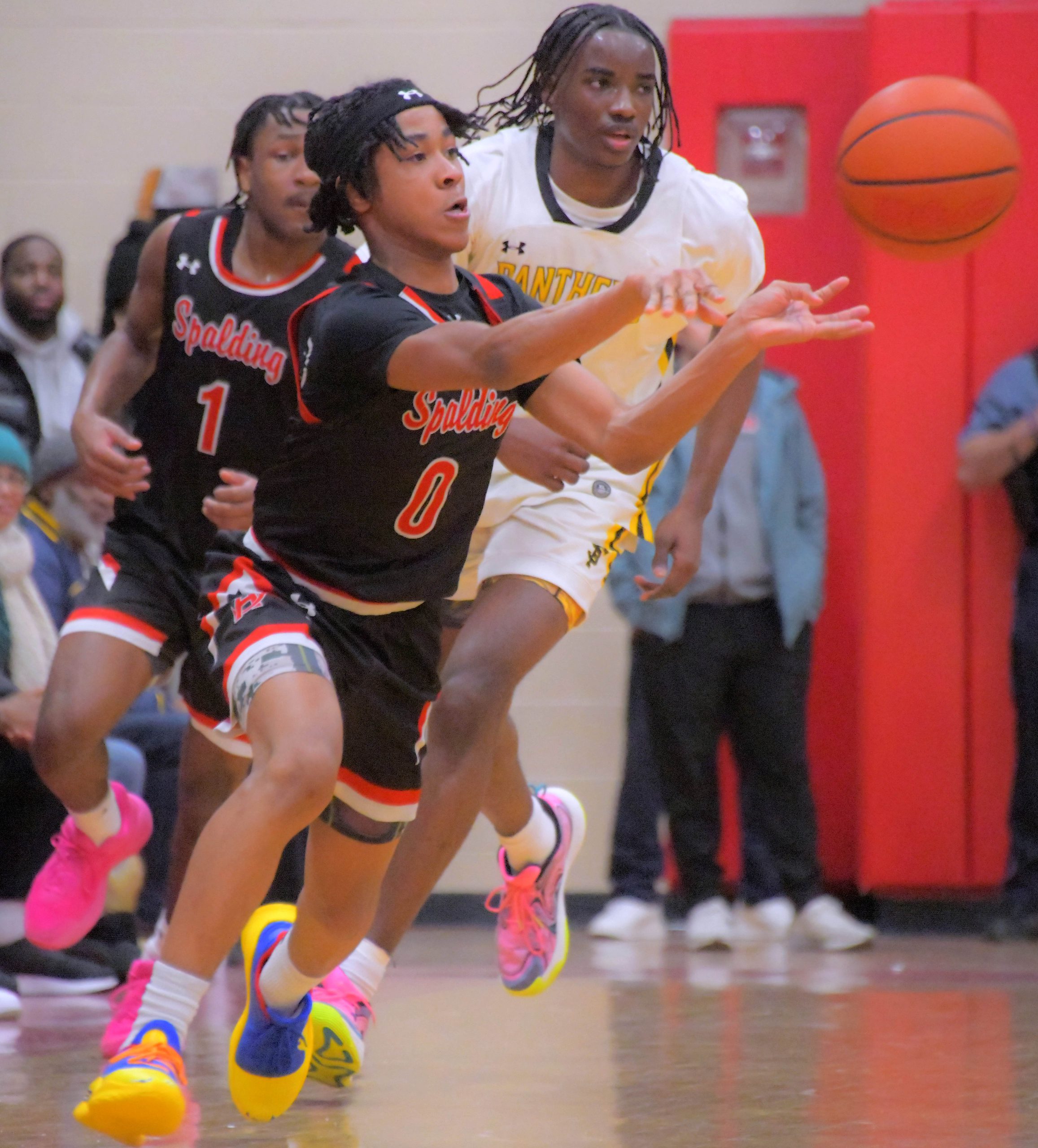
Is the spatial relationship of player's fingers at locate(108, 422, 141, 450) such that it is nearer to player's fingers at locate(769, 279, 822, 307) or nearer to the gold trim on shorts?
the gold trim on shorts

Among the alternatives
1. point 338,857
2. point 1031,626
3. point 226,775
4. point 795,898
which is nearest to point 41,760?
A: point 226,775

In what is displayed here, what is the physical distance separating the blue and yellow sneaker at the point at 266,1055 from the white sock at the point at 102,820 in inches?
30.8

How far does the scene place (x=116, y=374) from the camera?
4004 mm

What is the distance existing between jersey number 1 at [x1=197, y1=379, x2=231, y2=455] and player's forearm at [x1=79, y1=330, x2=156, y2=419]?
18cm

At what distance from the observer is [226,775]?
402 centimetres

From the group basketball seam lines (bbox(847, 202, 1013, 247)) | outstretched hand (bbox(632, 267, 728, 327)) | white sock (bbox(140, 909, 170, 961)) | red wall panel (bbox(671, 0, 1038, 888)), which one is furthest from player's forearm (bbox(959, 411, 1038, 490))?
outstretched hand (bbox(632, 267, 728, 327))

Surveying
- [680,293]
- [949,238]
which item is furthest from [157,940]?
[949,238]

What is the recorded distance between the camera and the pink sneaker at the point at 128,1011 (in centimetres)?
332

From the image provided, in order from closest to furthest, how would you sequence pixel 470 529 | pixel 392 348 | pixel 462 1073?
1. pixel 392 348
2. pixel 470 529
3. pixel 462 1073

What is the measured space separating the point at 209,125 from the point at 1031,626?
11.8 feet

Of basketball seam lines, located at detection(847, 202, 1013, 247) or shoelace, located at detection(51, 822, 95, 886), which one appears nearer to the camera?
shoelace, located at detection(51, 822, 95, 886)

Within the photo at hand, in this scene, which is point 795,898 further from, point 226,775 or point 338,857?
point 338,857

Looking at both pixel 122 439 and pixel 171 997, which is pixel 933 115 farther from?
pixel 171 997

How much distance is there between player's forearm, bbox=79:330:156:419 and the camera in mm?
3953
